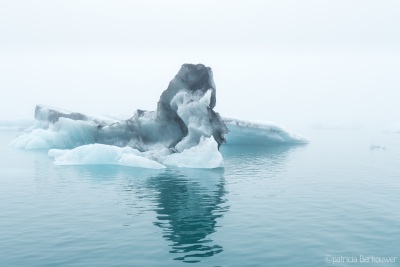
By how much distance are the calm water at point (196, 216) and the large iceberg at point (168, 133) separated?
100 inches

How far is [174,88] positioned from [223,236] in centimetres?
2414

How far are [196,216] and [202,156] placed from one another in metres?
15.8

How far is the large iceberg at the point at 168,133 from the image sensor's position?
3509 cm

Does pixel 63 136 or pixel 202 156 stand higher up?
pixel 63 136

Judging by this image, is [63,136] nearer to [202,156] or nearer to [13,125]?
[202,156]

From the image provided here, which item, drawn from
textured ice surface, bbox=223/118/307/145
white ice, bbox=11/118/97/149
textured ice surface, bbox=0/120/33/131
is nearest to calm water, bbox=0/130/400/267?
white ice, bbox=11/118/97/149

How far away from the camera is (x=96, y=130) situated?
1700 inches

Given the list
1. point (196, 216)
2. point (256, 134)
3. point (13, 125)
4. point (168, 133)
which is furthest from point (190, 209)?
point (13, 125)

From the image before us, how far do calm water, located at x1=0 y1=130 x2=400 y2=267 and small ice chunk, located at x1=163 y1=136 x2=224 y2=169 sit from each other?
168 centimetres

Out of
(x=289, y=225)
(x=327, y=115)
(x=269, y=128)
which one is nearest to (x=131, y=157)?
(x=289, y=225)

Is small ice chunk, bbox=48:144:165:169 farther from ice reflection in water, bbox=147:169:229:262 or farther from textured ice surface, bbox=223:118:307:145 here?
textured ice surface, bbox=223:118:307:145

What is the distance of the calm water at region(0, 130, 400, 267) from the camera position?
13.6m

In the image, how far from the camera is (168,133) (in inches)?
1564

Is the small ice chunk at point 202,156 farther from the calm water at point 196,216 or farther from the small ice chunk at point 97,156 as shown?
the small ice chunk at point 97,156
